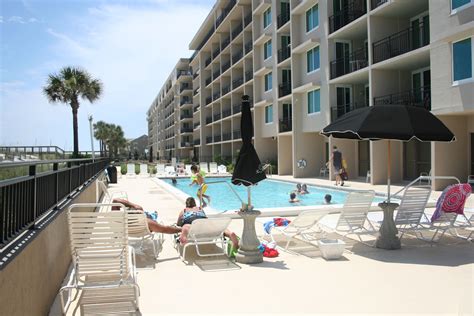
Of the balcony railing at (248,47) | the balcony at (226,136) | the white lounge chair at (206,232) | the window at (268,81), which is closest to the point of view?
the white lounge chair at (206,232)

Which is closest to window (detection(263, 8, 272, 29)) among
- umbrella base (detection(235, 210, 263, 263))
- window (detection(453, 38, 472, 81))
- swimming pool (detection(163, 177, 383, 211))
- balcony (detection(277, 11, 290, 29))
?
balcony (detection(277, 11, 290, 29))

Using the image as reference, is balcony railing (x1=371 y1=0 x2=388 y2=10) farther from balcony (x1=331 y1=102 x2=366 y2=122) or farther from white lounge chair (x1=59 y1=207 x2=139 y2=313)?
white lounge chair (x1=59 y1=207 x2=139 y2=313)

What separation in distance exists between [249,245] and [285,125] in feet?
81.5

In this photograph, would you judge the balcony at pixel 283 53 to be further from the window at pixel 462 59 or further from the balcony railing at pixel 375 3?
the window at pixel 462 59

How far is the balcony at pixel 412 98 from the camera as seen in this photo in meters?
18.5

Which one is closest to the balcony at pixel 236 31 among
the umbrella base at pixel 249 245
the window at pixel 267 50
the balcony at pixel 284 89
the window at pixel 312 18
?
the window at pixel 267 50

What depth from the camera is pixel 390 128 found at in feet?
22.4

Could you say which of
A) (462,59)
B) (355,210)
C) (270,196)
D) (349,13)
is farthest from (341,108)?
(355,210)

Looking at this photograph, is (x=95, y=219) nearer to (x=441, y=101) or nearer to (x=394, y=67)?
(x=441, y=101)

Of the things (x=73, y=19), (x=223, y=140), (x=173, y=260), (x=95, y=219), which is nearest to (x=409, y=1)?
(x=73, y=19)

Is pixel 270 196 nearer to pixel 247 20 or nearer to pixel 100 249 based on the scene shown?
pixel 100 249

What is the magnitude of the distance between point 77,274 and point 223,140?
4322 centimetres

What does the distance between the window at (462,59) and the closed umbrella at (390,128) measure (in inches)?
369

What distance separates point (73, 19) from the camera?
35.2 feet
